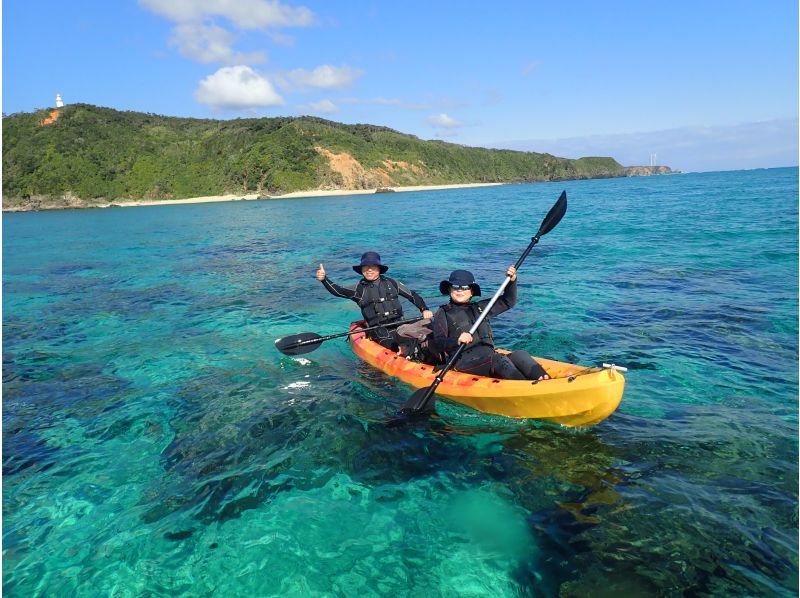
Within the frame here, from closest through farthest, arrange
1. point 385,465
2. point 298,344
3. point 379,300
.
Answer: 1. point 385,465
2. point 298,344
3. point 379,300

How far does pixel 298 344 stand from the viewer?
8.66 m

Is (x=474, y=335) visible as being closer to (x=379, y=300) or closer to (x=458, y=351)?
(x=458, y=351)

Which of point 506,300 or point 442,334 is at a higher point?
point 506,300

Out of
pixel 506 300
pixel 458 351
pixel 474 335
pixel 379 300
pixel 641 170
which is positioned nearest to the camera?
pixel 458 351

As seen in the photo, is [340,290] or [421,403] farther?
[340,290]

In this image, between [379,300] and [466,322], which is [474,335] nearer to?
[466,322]

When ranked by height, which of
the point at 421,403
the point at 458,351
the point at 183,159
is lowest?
the point at 421,403

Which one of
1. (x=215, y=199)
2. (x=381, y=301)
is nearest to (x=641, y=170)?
(x=215, y=199)

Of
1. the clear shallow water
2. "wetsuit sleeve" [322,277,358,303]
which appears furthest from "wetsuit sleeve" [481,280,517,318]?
"wetsuit sleeve" [322,277,358,303]

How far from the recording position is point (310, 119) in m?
123

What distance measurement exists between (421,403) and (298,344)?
324cm

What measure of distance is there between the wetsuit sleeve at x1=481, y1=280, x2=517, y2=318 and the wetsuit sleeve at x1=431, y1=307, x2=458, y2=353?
64 centimetres

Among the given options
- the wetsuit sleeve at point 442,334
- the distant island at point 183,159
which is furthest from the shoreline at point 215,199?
the wetsuit sleeve at point 442,334

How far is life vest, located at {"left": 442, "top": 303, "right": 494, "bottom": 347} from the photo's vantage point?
6.79 meters
